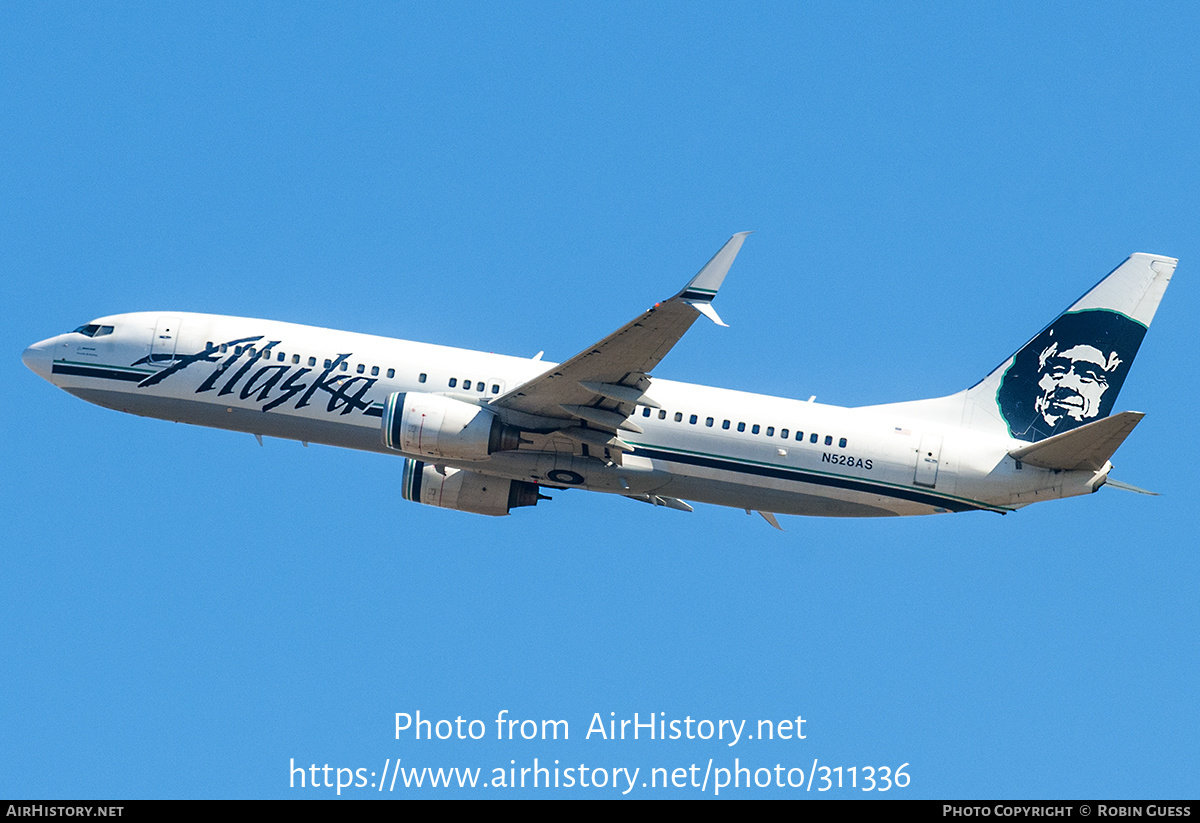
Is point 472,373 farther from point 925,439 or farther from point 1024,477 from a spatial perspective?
point 1024,477

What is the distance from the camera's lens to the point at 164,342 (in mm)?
40219

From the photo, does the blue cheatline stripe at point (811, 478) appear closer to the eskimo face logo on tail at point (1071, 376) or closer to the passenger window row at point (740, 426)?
the passenger window row at point (740, 426)

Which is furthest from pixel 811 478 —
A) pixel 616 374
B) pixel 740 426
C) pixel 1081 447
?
pixel 1081 447

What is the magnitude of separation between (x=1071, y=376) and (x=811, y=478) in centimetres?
860

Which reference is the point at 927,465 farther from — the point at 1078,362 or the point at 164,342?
the point at 164,342

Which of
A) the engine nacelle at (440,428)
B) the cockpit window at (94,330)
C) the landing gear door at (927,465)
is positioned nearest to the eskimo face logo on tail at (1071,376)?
the landing gear door at (927,465)

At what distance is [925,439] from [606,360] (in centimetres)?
970

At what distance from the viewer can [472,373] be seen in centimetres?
3916

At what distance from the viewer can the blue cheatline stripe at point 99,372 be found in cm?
4016

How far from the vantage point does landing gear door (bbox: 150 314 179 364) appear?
1577 inches

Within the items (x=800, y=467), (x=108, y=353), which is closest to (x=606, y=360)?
(x=800, y=467)

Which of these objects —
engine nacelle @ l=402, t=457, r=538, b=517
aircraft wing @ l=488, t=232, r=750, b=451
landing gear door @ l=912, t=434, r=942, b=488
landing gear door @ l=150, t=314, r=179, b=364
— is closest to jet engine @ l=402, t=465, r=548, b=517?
engine nacelle @ l=402, t=457, r=538, b=517
